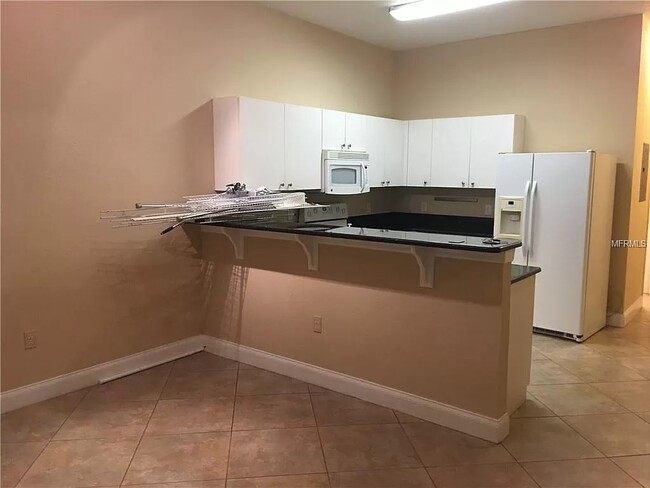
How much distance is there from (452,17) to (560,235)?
87.6 inches

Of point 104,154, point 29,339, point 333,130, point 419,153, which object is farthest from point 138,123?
point 419,153

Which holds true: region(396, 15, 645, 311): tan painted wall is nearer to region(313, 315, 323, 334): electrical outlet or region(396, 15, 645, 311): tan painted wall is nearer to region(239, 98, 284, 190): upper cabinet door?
region(239, 98, 284, 190): upper cabinet door

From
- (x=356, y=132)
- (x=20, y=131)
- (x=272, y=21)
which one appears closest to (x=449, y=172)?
(x=356, y=132)

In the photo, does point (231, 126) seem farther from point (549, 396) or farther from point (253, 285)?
point (549, 396)

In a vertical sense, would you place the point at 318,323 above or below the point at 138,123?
below

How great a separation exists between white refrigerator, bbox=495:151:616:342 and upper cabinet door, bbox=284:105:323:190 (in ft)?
5.67

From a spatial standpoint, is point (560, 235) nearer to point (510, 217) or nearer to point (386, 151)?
point (510, 217)

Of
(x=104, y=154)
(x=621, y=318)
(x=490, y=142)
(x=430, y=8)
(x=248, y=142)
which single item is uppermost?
(x=430, y=8)

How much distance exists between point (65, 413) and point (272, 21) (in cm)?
351

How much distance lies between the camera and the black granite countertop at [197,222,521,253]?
9.20ft

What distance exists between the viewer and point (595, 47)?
498 centimetres

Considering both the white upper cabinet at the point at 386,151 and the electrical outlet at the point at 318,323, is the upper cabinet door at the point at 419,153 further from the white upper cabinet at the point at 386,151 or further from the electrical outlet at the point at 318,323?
the electrical outlet at the point at 318,323

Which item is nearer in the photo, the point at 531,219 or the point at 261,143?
the point at 261,143

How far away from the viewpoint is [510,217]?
16.2 feet
